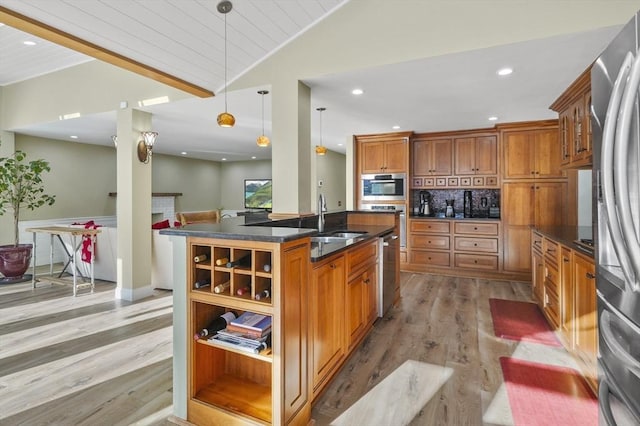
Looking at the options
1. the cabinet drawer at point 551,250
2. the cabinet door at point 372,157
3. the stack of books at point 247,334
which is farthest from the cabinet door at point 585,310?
the cabinet door at point 372,157

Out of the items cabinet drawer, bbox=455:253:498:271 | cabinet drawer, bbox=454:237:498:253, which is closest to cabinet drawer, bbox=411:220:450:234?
cabinet drawer, bbox=454:237:498:253

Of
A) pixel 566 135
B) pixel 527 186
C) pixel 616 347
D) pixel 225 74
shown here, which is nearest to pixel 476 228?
pixel 527 186

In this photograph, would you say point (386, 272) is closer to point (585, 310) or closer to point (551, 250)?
point (551, 250)

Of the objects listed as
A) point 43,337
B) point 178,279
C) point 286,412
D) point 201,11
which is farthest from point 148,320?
point 201,11

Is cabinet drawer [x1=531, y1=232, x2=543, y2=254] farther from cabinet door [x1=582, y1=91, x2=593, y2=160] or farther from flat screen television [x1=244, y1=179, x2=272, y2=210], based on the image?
flat screen television [x1=244, y1=179, x2=272, y2=210]

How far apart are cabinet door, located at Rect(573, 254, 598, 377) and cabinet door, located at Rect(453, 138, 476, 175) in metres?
3.26

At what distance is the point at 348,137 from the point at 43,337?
4896mm

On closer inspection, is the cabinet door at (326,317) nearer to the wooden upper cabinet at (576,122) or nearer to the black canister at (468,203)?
the wooden upper cabinet at (576,122)

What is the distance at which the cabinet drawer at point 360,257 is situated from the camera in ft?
7.97

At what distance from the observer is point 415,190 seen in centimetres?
604

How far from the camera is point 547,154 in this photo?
4.85 meters

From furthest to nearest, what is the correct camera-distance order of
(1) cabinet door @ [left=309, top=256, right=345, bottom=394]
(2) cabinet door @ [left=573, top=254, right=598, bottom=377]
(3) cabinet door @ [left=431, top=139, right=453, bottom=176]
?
(3) cabinet door @ [left=431, top=139, right=453, bottom=176], (2) cabinet door @ [left=573, top=254, right=598, bottom=377], (1) cabinet door @ [left=309, top=256, right=345, bottom=394]

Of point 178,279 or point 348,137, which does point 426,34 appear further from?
point 348,137

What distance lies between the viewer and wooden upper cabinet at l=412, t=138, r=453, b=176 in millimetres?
5551
